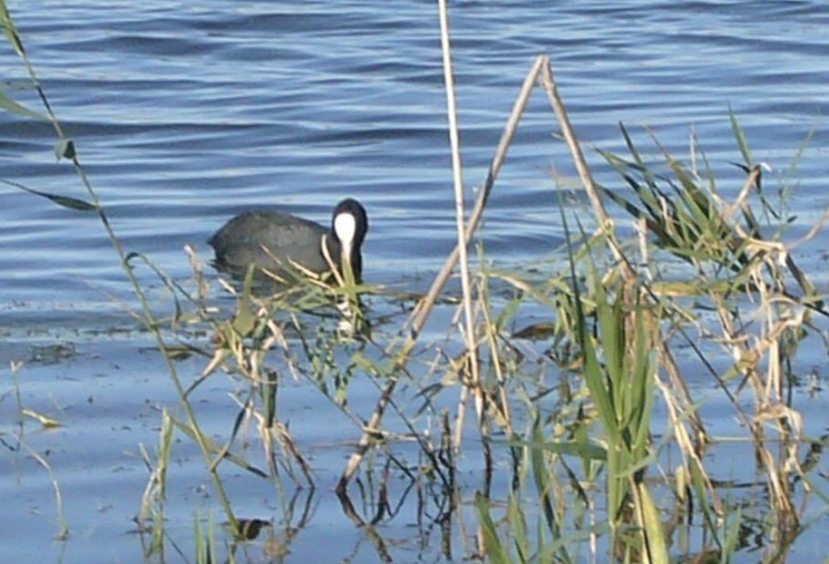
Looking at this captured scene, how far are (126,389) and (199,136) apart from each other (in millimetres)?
6576

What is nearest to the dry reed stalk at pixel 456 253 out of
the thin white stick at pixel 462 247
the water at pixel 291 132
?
the thin white stick at pixel 462 247

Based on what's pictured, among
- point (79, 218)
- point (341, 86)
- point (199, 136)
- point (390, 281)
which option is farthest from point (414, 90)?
point (390, 281)

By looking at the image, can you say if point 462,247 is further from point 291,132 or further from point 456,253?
point 291,132

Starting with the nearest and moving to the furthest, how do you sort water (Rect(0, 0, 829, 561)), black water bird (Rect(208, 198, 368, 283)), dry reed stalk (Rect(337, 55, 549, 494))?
dry reed stalk (Rect(337, 55, 549, 494)) → water (Rect(0, 0, 829, 561)) → black water bird (Rect(208, 198, 368, 283))

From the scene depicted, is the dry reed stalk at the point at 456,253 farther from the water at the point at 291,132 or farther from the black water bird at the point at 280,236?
the black water bird at the point at 280,236

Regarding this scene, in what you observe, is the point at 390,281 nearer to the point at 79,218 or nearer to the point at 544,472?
the point at 79,218

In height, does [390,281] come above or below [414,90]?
below

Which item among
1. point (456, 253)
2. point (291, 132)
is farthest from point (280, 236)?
point (456, 253)

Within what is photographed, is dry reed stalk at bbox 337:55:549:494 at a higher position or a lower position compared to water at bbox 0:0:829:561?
lower

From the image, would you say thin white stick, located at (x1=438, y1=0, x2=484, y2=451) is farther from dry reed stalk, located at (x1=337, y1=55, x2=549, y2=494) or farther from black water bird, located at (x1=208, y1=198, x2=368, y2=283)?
black water bird, located at (x1=208, y1=198, x2=368, y2=283)

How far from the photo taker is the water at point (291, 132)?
6.88 m

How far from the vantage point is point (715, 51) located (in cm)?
1620

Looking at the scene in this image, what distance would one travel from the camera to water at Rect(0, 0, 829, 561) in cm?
688

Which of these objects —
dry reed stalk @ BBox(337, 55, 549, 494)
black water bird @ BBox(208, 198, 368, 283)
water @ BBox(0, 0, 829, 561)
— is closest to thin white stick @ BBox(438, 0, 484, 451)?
dry reed stalk @ BBox(337, 55, 549, 494)
